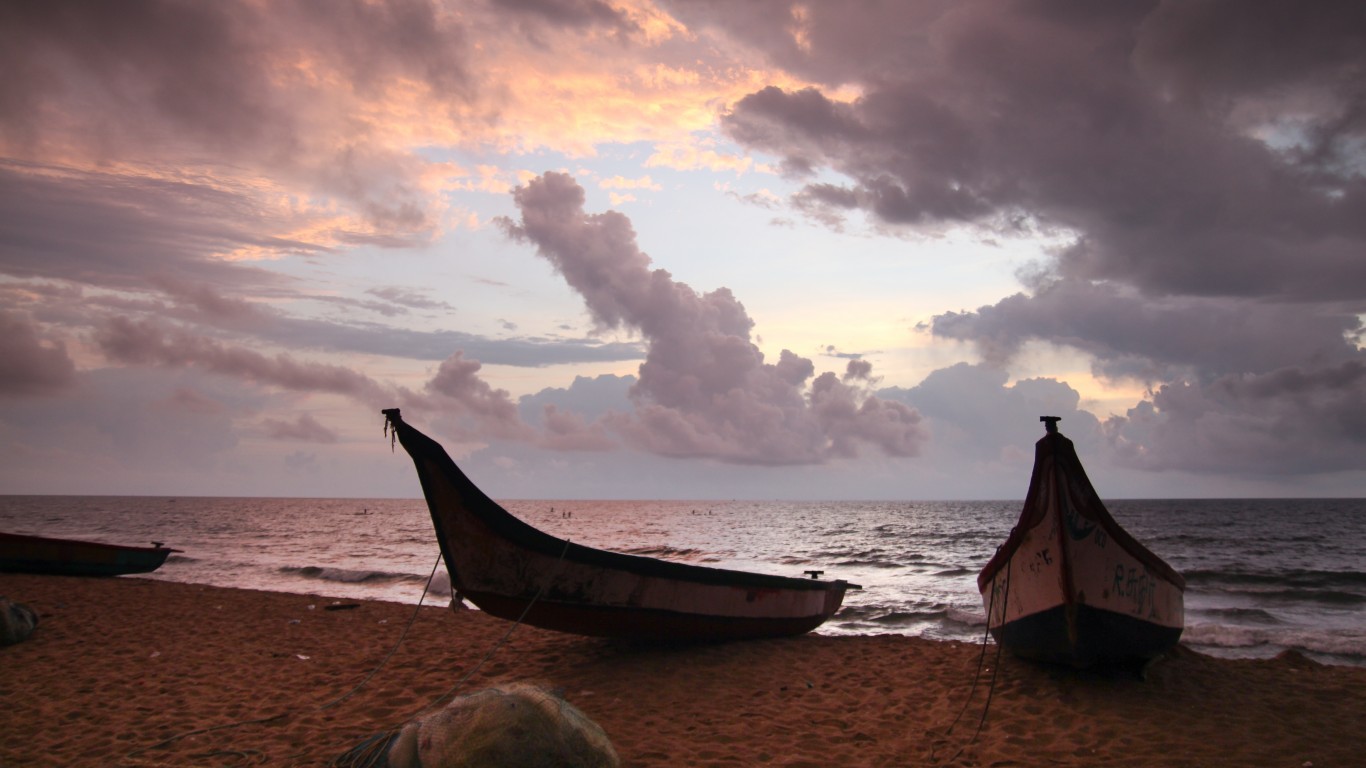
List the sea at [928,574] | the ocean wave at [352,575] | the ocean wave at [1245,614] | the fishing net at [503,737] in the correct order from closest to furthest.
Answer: the fishing net at [503,737], the sea at [928,574], the ocean wave at [1245,614], the ocean wave at [352,575]

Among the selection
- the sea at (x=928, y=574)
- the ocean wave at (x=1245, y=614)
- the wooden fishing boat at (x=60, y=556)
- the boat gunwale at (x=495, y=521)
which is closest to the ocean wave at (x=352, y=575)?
the sea at (x=928, y=574)

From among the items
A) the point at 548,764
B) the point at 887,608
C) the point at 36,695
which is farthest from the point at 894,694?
the point at 36,695

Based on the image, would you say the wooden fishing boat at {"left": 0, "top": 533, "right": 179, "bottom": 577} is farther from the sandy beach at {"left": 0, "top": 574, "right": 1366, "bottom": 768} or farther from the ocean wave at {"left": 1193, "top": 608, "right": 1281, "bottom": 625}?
the ocean wave at {"left": 1193, "top": 608, "right": 1281, "bottom": 625}

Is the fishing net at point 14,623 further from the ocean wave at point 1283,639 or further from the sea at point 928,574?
the ocean wave at point 1283,639

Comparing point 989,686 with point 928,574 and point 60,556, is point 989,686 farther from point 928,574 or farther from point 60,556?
point 60,556

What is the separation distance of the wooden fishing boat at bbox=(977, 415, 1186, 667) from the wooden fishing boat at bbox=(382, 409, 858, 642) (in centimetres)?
374

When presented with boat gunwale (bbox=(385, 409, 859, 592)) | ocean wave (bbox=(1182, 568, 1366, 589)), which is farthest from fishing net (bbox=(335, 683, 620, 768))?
ocean wave (bbox=(1182, 568, 1366, 589))

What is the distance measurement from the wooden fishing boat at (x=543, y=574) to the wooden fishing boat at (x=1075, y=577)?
3735mm

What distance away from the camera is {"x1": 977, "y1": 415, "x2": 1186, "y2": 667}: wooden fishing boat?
720 cm

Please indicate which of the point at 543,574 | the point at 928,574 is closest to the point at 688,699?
the point at 543,574

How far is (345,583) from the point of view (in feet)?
65.9

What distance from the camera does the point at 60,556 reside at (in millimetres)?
17172

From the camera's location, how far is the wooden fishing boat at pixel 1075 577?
23.6ft

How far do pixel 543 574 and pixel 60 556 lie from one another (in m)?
16.1
